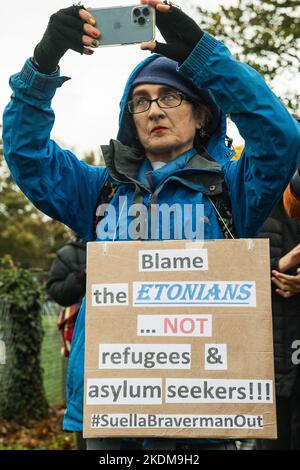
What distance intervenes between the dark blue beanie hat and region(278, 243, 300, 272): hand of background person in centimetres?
104

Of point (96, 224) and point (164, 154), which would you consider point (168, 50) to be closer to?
point (164, 154)

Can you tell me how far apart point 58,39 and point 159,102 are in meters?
0.45

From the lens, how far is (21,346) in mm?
7781

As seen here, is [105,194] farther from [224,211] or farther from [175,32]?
[175,32]

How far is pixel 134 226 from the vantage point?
95.4 inches

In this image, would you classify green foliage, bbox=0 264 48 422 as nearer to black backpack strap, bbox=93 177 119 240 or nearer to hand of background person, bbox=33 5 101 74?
black backpack strap, bbox=93 177 119 240

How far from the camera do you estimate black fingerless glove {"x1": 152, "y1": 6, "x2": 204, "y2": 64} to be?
88.0 inches

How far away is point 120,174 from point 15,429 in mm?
5431

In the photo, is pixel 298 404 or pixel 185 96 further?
pixel 298 404

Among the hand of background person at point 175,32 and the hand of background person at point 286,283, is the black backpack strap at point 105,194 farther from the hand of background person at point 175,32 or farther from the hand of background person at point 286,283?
the hand of background person at point 286,283

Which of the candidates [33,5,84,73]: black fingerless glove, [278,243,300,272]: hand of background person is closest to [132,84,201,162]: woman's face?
[33,5,84,73]: black fingerless glove

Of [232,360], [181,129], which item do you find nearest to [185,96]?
[181,129]

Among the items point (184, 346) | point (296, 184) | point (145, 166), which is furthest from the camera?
point (296, 184)

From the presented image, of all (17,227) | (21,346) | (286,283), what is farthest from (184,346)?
(17,227)
